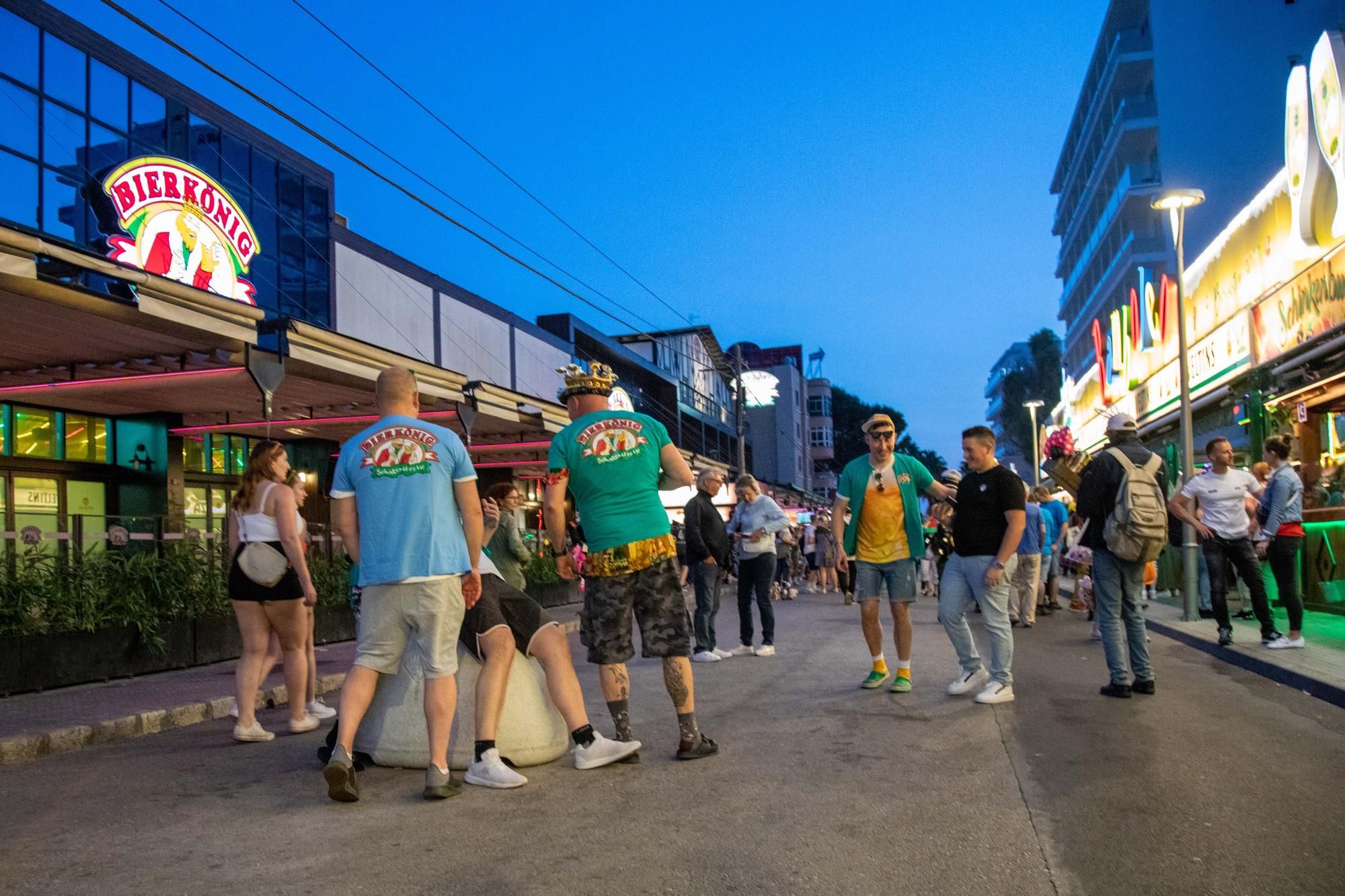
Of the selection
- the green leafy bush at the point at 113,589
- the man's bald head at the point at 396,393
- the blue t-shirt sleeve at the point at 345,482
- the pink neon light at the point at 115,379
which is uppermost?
the pink neon light at the point at 115,379

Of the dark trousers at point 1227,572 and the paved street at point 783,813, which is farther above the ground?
the dark trousers at point 1227,572

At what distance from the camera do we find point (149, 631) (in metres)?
9.86

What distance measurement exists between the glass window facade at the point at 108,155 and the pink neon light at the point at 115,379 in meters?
1.68

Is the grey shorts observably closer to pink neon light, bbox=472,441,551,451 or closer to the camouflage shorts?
the camouflage shorts

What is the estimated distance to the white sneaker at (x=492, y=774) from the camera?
4.98 m

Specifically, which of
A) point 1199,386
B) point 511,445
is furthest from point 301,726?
point 1199,386

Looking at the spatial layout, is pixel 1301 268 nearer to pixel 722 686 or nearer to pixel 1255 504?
pixel 1255 504

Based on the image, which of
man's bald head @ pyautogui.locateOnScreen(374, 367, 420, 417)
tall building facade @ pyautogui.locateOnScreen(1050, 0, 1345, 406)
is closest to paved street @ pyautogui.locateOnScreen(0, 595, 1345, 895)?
man's bald head @ pyautogui.locateOnScreen(374, 367, 420, 417)

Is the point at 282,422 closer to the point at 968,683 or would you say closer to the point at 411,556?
the point at 968,683

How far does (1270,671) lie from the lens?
335 inches

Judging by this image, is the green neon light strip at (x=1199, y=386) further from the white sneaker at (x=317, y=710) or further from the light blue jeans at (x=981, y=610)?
the white sneaker at (x=317, y=710)

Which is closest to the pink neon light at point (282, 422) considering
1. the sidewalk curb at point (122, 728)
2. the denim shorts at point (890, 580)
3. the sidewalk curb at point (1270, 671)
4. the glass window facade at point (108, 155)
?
the glass window facade at point (108, 155)

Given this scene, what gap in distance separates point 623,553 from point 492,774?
117 centimetres

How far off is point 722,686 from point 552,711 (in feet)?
9.53
